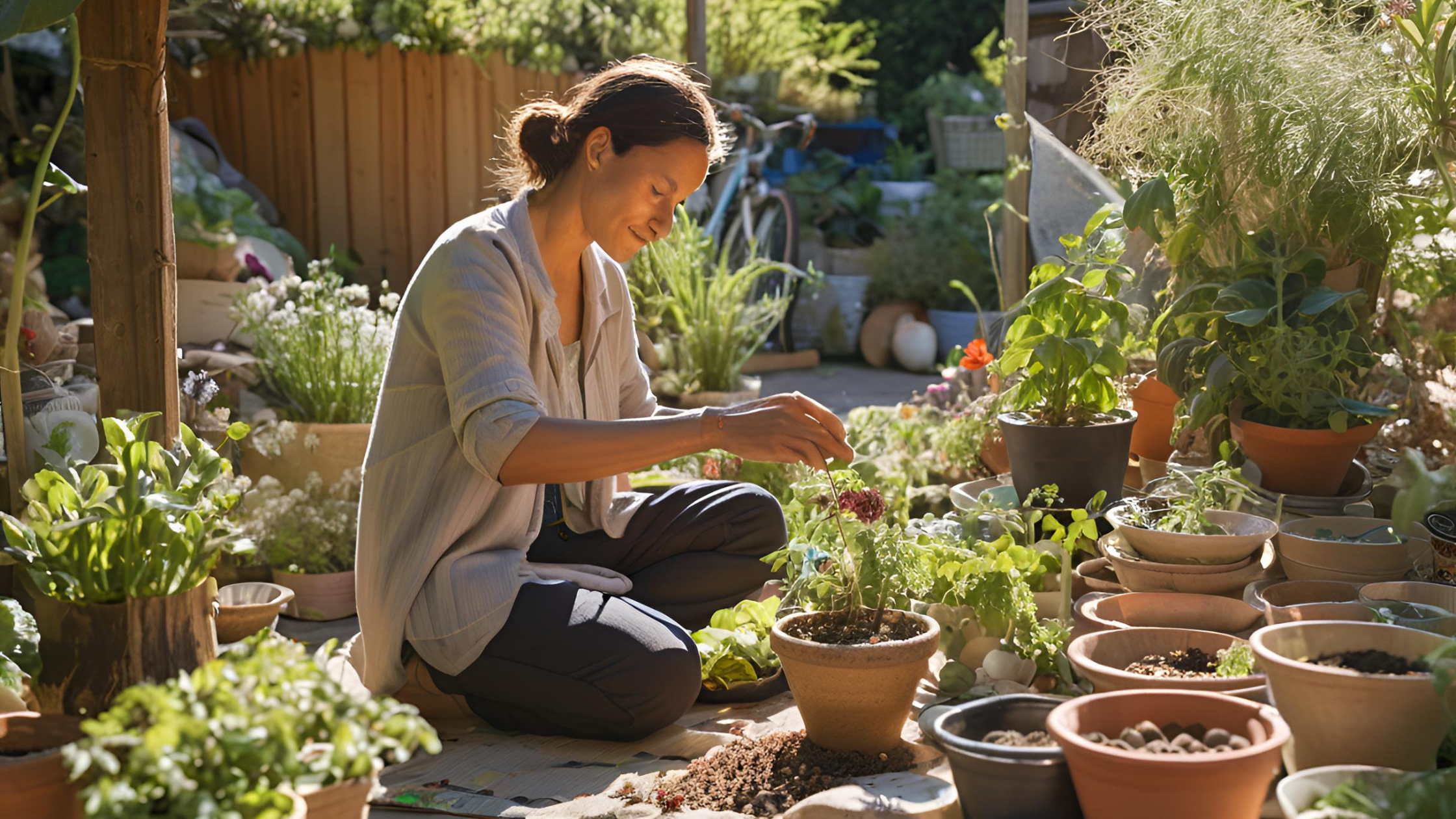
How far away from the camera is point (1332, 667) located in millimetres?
1614

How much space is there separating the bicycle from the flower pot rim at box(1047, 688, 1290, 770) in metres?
4.31

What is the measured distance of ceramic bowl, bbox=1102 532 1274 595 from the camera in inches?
90.7

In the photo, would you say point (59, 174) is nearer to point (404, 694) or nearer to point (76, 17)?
point (76, 17)

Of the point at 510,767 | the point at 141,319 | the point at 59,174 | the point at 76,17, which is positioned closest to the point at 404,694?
the point at 510,767

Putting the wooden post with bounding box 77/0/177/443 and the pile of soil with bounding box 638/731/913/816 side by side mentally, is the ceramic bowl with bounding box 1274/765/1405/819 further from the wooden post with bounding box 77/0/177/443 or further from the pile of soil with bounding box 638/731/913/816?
the wooden post with bounding box 77/0/177/443

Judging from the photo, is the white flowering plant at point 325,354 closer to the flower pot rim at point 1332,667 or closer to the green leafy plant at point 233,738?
the green leafy plant at point 233,738

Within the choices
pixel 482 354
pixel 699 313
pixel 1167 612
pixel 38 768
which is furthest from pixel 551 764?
pixel 699 313

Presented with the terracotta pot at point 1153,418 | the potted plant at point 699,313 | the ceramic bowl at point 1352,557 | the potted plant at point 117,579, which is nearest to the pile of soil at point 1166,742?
the ceramic bowl at point 1352,557

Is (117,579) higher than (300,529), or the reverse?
(117,579)

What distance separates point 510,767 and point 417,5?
428 cm

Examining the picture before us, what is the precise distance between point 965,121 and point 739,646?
6.11 metres

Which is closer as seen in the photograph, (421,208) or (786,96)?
(421,208)

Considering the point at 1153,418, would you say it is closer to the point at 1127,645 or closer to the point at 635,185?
the point at 1127,645

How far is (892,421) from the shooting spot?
4.00 metres
